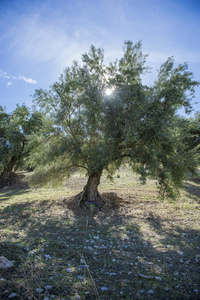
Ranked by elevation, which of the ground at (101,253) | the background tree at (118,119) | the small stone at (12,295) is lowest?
→ the ground at (101,253)

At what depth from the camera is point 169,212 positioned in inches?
466

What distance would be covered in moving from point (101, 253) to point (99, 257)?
335mm

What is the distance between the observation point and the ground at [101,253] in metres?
3.87

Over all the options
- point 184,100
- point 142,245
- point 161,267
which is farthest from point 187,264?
point 184,100

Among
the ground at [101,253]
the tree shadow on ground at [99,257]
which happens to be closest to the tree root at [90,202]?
the ground at [101,253]

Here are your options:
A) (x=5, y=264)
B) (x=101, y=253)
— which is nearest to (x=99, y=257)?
(x=101, y=253)

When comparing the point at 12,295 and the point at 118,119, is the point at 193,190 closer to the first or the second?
the point at 118,119

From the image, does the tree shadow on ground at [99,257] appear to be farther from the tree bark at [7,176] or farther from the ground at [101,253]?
the tree bark at [7,176]

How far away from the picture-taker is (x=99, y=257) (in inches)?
224

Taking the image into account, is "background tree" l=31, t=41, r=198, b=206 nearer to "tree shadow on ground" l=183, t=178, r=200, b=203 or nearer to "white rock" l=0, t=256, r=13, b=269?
"tree shadow on ground" l=183, t=178, r=200, b=203

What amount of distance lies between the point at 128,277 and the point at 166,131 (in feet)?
28.5

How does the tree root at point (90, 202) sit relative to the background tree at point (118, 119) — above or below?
below

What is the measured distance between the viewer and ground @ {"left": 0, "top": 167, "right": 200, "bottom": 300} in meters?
3.87

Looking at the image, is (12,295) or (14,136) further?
(14,136)
